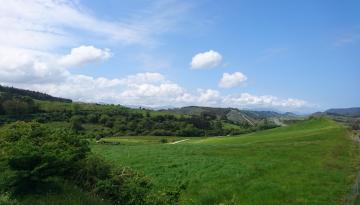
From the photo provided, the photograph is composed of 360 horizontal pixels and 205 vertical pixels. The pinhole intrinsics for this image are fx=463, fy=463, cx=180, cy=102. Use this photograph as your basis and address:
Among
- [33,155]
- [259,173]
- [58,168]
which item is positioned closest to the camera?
[33,155]

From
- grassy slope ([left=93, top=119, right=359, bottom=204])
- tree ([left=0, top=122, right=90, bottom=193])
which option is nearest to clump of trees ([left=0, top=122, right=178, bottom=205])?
tree ([left=0, top=122, right=90, bottom=193])

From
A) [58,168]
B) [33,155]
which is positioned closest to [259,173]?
[58,168]

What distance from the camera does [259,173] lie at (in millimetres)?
32031

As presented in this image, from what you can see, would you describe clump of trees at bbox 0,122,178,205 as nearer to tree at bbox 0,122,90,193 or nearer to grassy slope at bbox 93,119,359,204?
tree at bbox 0,122,90,193

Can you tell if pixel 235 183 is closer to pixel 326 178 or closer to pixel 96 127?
pixel 326 178

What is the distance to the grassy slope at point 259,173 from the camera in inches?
1000

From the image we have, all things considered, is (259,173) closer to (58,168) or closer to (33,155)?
(58,168)

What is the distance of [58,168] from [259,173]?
67.8ft

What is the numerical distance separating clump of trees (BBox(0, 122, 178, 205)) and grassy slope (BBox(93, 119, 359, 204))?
13.8 feet

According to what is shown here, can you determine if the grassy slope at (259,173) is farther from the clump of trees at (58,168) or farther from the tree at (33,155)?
the tree at (33,155)

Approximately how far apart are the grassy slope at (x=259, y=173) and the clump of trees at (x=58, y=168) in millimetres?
4213

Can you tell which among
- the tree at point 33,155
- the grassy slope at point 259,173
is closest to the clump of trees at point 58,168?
the tree at point 33,155

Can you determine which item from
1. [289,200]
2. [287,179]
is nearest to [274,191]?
[289,200]

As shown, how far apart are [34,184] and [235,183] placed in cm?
1725
